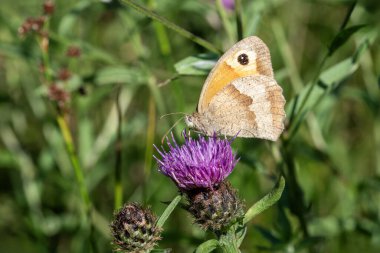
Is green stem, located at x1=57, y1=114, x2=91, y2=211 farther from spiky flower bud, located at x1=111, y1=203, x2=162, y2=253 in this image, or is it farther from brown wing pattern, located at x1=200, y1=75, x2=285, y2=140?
spiky flower bud, located at x1=111, y1=203, x2=162, y2=253

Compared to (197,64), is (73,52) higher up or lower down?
higher up

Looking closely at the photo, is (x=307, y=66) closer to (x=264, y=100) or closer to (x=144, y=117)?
(x=144, y=117)

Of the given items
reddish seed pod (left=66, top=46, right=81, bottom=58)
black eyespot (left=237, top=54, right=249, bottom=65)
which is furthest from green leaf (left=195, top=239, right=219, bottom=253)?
reddish seed pod (left=66, top=46, right=81, bottom=58)

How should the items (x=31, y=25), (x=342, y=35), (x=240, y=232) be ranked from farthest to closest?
(x=31, y=25) < (x=342, y=35) < (x=240, y=232)

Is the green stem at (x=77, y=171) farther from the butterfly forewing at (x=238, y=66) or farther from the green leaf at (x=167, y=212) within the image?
the green leaf at (x=167, y=212)

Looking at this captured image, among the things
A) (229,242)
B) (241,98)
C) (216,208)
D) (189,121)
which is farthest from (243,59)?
(229,242)

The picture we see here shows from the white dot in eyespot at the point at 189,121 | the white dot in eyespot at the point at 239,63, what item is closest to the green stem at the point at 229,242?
the white dot in eyespot at the point at 189,121

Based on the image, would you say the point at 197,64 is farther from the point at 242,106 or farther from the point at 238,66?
the point at 242,106
